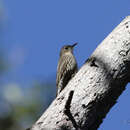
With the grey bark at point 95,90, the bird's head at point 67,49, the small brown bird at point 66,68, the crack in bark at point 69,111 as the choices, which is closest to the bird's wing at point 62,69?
Answer: the small brown bird at point 66,68

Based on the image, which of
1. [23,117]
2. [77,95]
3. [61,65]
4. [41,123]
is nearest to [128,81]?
[77,95]

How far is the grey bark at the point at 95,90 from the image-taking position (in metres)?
2.03

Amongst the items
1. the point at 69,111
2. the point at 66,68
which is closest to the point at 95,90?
the point at 69,111

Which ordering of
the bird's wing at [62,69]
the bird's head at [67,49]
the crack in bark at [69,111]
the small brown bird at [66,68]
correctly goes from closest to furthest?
the crack in bark at [69,111], the small brown bird at [66,68], the bird's wing at [62,69], the bird's head at [67,49]

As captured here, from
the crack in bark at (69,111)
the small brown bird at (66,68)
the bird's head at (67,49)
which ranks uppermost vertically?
the bird's head at (67,49)

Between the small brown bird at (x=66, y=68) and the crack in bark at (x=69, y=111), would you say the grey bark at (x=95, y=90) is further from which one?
the small brown bird at (x=66, y=68)

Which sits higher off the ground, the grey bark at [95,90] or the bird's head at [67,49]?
the bird's head at [67,49]

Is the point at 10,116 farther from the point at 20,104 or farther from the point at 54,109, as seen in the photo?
the point at 54,109

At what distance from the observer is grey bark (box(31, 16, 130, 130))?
2.03 meters

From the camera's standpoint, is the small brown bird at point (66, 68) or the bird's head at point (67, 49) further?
the bird's head at point (67, 49)

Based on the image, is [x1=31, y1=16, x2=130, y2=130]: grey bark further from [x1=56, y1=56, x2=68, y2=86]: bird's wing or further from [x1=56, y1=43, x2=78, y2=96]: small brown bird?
[x1=56, y1=56, x2=68, y2=86]: bird's wing

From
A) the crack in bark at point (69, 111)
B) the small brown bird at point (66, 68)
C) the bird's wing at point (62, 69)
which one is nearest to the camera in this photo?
the crack in bark at point (69, 111)

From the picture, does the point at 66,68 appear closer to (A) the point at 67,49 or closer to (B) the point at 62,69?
(B) the point at 62,69

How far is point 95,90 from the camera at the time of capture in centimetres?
216
